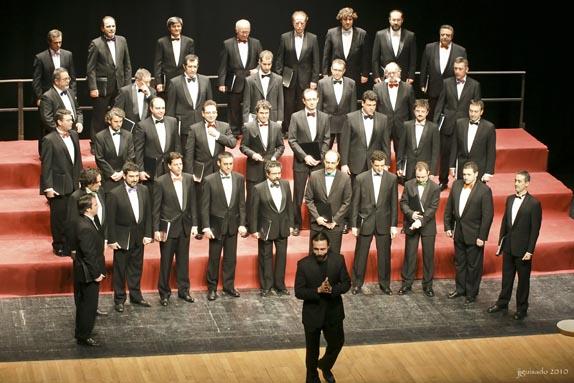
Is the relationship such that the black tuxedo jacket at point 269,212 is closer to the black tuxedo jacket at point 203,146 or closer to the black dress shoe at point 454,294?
the black tuxedo jacket at point 203,146

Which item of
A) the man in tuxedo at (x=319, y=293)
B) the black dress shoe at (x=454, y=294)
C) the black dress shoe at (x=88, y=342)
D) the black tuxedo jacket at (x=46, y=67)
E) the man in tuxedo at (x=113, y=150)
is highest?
the black tuxedo jacket at (x=46, y=67)

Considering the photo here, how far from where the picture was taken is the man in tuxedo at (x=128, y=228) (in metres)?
10.3

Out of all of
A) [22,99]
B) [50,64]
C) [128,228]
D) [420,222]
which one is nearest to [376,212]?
[420,222]

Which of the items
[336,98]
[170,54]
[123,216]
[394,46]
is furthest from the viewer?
[394,46]

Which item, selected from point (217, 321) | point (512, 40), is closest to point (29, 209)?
point (217, 321)

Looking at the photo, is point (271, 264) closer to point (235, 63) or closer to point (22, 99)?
point (235, 63)

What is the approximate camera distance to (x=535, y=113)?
45.6 ft

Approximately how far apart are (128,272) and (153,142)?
1.18 metres

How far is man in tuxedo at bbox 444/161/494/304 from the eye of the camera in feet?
35.3

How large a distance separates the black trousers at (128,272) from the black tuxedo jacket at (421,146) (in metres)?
2.59

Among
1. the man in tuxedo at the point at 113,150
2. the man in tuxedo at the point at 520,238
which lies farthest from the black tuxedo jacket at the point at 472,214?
the man in tuxedo at the point at 113,150

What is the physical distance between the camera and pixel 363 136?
11.3m

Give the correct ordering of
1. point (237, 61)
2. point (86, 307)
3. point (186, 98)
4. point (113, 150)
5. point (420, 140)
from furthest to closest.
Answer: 1. point (237, 61)
2. point (186, 98)
3. point (420, 140)
4. point (113, 150)
5. point (86, 307)

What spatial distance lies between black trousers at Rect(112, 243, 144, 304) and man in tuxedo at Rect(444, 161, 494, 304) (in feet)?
8.55
